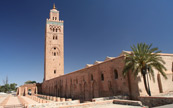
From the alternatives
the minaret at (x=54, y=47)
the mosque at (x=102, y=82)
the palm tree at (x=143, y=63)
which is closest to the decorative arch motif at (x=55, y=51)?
the minaret at (x=54, y=47)

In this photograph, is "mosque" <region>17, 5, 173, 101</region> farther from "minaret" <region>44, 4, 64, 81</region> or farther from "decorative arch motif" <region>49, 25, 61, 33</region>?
"decorative arch motif" <region>49, 25, 61, 33</region>

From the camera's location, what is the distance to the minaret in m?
34.5

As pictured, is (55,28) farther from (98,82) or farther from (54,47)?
(98,82)

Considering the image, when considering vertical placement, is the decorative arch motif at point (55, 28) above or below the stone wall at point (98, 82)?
above

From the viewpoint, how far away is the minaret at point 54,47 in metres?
34.5

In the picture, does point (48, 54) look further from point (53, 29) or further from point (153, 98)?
point (153, 98)

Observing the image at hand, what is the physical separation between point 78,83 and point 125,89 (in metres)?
9.07

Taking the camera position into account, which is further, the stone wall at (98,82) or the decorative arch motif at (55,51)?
the decorative arch motif at (55,51)

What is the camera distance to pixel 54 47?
3644 centimetres

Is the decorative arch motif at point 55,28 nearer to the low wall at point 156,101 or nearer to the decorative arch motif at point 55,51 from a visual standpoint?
the decorative arch motif at point 55,51

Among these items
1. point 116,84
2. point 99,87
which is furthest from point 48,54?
point 116,84

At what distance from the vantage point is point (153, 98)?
27.2 ft

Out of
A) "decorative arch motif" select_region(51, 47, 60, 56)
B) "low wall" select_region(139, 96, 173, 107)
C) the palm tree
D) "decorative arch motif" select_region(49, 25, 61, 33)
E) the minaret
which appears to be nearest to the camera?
"low wall" select_region(139, 96, 173, 107)

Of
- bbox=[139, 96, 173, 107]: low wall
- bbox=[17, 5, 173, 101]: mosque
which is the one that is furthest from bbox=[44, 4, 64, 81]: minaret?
Result: bbox=[139, 96, 173, 107]: low wall
